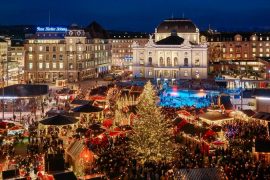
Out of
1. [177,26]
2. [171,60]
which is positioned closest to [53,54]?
[171,60]

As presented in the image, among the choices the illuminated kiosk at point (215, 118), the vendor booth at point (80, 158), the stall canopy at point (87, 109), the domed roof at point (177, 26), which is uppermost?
the domed roof at point (177, 26)

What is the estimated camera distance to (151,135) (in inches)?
938

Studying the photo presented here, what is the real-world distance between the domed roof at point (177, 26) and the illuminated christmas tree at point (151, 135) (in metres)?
72.5

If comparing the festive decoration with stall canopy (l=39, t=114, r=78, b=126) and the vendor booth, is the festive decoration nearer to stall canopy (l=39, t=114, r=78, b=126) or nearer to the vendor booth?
stall canopy (l=39, t=114, r=78, b=126)

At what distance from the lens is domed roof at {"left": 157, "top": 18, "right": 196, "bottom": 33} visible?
95.6 meters

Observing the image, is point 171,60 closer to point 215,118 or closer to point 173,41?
point 173,41

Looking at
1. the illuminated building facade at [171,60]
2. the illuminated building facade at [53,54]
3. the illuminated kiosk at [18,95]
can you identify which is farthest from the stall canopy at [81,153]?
the illuminated building facade at [171,60]

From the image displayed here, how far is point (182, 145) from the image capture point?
29.6 m

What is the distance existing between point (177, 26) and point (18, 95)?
55468 mm

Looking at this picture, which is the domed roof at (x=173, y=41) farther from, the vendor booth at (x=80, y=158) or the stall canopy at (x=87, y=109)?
the vendor booth at (x=80, y=158)

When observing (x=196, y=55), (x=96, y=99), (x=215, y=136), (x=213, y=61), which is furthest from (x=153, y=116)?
(x=213, y=61)

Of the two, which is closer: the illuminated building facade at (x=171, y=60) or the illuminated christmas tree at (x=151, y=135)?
the illuminated christmas tree at (x=151, y=135)

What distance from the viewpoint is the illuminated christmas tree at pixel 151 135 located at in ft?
78.1

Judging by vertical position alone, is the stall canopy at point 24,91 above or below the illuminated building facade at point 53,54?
below
